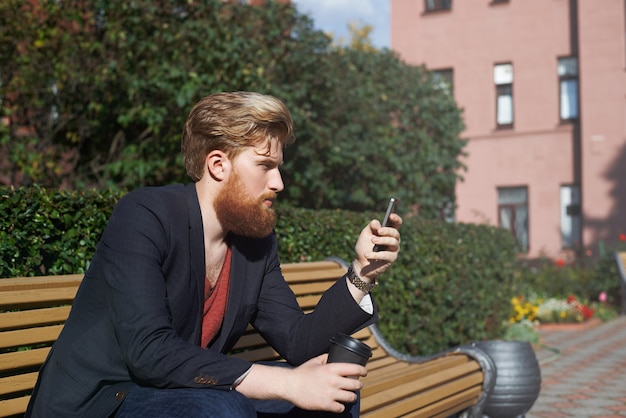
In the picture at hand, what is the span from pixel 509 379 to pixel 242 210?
2.73m

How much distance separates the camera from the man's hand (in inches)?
101

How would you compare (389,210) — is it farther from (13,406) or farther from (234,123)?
(13,406)

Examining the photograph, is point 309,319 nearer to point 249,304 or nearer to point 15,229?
point 249,304

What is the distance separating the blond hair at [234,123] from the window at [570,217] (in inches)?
885

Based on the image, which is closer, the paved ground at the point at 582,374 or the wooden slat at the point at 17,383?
the wooden slat at the point at 17,383

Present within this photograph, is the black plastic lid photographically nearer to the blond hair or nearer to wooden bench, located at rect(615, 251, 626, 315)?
the blond hair

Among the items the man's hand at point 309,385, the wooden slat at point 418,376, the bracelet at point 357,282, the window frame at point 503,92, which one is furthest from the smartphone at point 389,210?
the window frame at point 503,92

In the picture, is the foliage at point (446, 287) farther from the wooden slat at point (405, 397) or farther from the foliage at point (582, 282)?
the foliage at point (582, 282)

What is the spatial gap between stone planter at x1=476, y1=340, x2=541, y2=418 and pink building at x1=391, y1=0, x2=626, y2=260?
1818 cm

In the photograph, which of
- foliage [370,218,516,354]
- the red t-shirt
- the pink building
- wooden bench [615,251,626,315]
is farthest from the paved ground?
the pink building

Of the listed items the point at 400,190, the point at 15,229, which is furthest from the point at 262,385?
the point at 400,190

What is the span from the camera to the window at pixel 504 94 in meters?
→ 25.4

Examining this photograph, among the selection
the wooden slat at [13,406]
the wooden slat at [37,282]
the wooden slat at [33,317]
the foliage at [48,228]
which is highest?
the foliage at [48,228]

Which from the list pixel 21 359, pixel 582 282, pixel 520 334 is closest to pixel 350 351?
pixel 21 359
